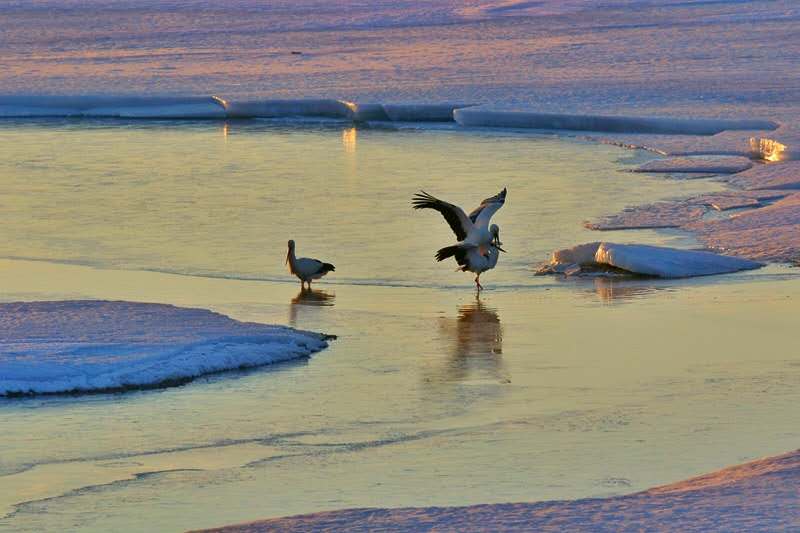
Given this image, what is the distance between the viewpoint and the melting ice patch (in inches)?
284

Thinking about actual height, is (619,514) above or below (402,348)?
below

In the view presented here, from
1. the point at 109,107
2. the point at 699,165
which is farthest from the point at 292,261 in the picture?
the point at 109,107

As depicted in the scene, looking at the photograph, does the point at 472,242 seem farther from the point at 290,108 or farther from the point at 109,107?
the point at 109,107

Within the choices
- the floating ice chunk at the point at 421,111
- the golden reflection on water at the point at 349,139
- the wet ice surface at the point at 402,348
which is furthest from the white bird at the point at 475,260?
the floating ice chunk at the point at 421,111

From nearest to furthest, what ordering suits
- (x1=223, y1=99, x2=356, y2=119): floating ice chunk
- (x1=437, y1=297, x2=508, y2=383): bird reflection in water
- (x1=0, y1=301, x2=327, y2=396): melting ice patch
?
(x1=0, y1=301, x2=327, y2=396): melting ice patch < (x1=437, y1=297, x2=508, y2=383): bird reflection in water < (x1=223, y1=99, x2=356, y2=119): floating ice chunk

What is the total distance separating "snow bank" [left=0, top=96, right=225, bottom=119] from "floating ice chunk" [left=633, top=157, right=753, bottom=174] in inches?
299

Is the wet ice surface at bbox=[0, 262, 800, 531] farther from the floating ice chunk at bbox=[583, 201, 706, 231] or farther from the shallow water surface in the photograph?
the floating ice chunk at bbox=[583, 201, 706, 231]

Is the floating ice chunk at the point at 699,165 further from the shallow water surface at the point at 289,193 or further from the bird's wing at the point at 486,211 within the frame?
the bird's wing at the point at 486,211

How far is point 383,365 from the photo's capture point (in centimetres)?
773

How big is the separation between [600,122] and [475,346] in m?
10.5

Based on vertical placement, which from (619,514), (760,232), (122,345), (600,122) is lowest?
(619,514)

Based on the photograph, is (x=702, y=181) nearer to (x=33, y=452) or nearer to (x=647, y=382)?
(x=647, y=382)

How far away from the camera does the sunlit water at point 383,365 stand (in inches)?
229

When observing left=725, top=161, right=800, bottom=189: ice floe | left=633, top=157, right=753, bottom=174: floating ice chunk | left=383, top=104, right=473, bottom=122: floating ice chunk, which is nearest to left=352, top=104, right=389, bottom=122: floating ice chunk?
left=383, top=104, right=473, bottom=122: floating ice chunk
